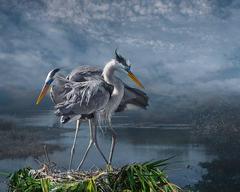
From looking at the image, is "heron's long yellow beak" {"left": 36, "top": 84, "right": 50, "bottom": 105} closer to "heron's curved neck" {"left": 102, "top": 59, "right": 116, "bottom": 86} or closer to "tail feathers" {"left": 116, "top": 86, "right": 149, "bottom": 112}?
"heron's curved neck" {"left": 102, "top": 59, "right": 116, "bottom": 86}

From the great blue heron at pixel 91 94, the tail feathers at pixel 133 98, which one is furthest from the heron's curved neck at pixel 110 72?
the tail feathers at pixel 133 98

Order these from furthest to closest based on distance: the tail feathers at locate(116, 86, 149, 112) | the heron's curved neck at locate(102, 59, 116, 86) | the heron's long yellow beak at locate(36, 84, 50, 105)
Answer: the tail feathers at locate(116, 86, 149, 112) < the heron's long yellow beak at locate(36, 84, 50, 105) < the heron's curved neck at locate(102, 59, 116, 86)

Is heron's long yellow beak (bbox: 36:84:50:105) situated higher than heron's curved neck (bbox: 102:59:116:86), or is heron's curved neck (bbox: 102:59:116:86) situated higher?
heron's curved neck (bbox: 102:59:116:86)

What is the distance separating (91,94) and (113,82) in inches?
13.2

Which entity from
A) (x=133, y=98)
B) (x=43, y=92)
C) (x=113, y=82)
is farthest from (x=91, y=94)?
(x=133, y=98)

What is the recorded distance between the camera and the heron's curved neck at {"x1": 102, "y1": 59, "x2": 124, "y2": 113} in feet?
20.7

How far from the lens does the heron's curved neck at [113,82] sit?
20.7 feet

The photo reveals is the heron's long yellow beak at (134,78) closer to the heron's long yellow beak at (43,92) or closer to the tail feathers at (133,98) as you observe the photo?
the tail feathers at (133,98)

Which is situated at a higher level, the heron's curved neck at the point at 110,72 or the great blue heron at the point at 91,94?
the heron's curved neck at the point at 110,72

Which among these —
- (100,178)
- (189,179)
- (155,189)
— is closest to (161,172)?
(155,189)

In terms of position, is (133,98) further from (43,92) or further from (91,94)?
(43,92)

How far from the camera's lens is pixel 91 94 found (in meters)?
6.42

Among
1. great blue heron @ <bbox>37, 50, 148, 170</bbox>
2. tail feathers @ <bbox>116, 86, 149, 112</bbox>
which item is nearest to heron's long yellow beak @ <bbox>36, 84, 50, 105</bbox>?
great blue heron @ <bbox>37, 50, 148, 170</bbox>

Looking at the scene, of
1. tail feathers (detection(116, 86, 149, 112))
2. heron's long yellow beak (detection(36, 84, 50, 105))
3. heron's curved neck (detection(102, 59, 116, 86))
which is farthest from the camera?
tail feathers (detection(116, 86, 149, 112))
